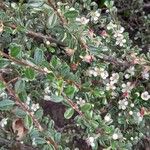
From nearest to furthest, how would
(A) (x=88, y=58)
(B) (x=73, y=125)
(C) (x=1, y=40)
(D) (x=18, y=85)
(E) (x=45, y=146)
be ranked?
(D) (x=18, y=85), (E) (x=45, y=146), (A) (x=88, y=58), (C) (x=1, y=40), (B) (x=73, y=125)

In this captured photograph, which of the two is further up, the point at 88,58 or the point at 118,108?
the point at 88,58

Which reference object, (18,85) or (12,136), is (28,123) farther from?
(12,136)

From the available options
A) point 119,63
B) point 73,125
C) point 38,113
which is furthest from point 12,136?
point 119,63

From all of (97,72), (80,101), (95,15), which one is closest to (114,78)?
(97,72)

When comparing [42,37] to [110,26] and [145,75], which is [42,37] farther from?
[145,75]

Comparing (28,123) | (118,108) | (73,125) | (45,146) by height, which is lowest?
(73,125)

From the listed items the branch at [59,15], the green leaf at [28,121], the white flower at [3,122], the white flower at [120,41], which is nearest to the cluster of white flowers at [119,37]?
the white flower at [120,41]

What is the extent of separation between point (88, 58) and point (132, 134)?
543 mm

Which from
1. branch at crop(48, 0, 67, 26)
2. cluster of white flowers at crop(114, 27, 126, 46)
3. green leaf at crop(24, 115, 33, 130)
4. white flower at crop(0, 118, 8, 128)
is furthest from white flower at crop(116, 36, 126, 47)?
green leaf at crop(24, 115, 33, 130)

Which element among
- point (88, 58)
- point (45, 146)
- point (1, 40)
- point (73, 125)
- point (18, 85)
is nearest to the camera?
point (18, 85)

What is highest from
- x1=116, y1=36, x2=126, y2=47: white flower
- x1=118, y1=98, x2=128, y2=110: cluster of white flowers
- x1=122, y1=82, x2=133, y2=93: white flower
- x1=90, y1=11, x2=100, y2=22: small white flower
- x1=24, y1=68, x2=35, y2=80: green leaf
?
x1=24, y1=68, x2=35, y2=80: green leaf

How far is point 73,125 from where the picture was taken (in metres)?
2.36

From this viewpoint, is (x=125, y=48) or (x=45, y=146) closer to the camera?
(x=45, y=146)

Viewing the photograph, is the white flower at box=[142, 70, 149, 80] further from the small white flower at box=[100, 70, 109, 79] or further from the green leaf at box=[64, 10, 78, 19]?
the green leaf at box=[64, 10, 78, 19]
